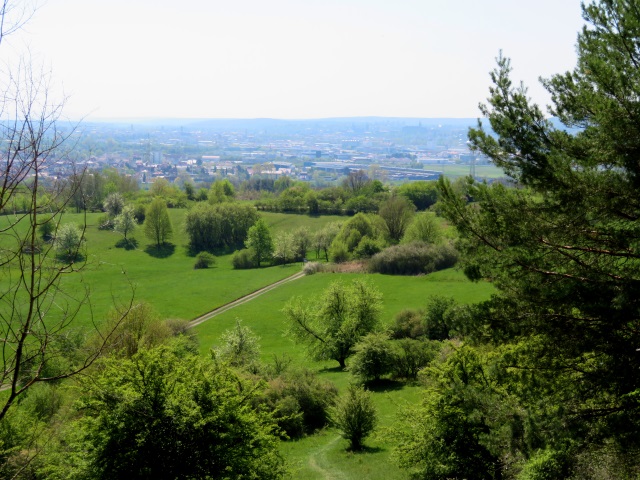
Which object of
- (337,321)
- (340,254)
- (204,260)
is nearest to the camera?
(337,321)

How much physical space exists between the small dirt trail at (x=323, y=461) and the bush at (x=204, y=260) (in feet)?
196

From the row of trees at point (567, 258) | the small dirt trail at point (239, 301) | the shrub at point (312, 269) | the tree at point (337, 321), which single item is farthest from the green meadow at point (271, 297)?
the row of trees at point (567, 258)

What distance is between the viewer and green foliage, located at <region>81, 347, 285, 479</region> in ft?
Answer: 47.4

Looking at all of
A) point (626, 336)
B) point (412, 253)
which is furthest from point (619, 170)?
point (412, 253)

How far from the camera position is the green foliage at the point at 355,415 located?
2394cm

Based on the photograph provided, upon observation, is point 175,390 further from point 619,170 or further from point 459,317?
point 619,170

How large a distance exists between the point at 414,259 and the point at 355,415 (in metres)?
45.0

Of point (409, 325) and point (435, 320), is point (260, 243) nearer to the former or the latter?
point (409, 325)

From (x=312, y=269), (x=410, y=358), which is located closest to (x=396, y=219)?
(x=312, y=269)

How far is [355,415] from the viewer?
2398 cm

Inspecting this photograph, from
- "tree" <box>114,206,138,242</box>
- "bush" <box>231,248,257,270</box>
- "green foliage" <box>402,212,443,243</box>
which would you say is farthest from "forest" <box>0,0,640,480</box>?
"tree" <box>114,206,138,242</box>

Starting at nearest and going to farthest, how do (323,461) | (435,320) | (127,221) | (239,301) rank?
(323,461) < (435,320) < (239,301) < (127,221)

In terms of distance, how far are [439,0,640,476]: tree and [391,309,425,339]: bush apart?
29.6 m

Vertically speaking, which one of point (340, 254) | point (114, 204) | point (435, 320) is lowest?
point (340, 254)
